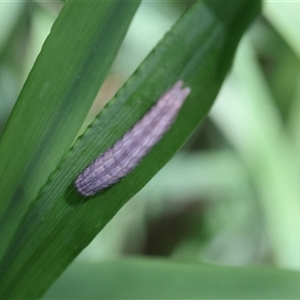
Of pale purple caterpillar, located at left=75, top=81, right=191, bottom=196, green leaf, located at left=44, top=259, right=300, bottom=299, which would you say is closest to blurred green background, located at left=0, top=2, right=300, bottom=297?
green leaf, located at left=44, top=259, right=300, bottom=299

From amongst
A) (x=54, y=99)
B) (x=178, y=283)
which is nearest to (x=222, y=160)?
(x=178, y=283)

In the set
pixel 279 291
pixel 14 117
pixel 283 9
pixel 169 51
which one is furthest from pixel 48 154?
pixel 283 9

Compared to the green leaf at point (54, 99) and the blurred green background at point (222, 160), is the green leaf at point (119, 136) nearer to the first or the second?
the green leaf at point (54, 99)

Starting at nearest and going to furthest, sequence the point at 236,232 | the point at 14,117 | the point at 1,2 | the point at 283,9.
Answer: the point at 14,117 < the point at 283,9 < the point at 1,2 < the point at 236,232

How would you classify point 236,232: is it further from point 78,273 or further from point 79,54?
point 79,54

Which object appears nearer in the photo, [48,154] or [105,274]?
[48,154]

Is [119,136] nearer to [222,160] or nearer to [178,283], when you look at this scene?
[178,283]

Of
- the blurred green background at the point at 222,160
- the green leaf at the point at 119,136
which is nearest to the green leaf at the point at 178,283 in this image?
the green leaf at the point at 119,136
